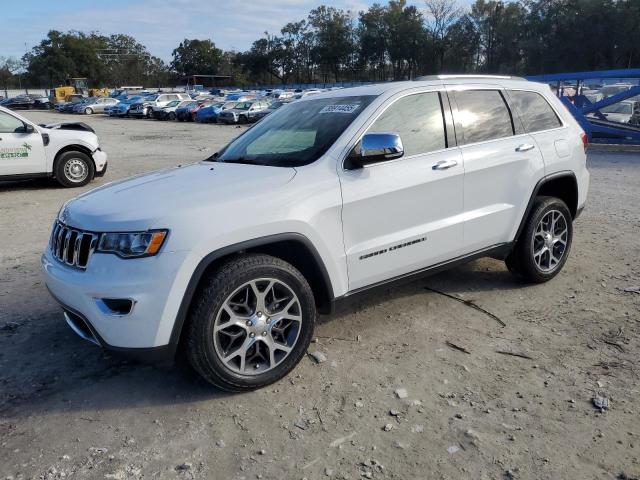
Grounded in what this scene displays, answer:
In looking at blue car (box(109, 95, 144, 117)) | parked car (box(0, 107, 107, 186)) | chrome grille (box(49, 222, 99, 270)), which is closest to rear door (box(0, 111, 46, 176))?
parked car (box(0, 107, 107, 186))

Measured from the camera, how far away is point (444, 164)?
3.83 m

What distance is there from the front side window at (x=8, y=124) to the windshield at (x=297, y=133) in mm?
7093

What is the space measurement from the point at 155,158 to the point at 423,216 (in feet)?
41.5

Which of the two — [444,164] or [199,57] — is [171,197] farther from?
[199,57]

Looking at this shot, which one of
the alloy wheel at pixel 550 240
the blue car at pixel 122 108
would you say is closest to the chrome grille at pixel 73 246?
the alloy wheel at pixel 550 240

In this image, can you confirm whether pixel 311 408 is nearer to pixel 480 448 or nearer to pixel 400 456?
pixel 400 456

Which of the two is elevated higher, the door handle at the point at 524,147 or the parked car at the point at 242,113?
the door handle at the point at 524,147

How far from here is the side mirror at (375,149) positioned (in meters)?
3.28

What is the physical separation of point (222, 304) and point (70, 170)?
8.68 metres

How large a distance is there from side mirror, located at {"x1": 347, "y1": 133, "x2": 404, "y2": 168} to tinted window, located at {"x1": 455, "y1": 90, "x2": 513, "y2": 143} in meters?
0.95

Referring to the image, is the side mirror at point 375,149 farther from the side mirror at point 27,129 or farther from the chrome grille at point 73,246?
the side mirror at point 27,129

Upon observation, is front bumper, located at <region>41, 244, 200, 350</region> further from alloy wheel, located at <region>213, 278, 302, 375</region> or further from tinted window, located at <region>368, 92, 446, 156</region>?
tinted window, located at <region>368, 92, 446, 156</region>

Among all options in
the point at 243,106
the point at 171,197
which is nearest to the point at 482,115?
the point at 171,197

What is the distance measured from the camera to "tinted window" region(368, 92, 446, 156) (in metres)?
3.70
